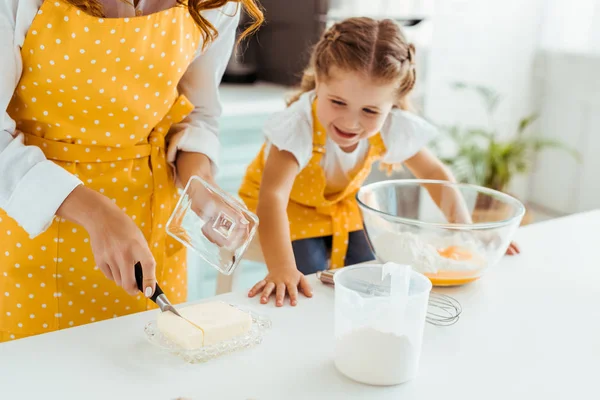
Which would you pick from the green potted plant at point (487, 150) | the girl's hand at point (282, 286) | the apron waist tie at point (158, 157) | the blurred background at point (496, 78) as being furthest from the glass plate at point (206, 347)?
the green potted plant at point (487, 150)

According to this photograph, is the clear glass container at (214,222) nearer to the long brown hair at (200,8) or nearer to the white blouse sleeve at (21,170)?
the white blouse sleeve at (21,170)

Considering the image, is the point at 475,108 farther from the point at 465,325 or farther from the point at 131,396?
the point at 131,396

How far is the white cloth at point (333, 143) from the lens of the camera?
4.74ft

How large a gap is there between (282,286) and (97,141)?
390 millimetres

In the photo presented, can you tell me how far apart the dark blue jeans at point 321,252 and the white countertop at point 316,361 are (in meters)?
0.55

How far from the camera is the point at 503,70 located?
3.35 meters

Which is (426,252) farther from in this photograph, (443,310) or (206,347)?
(206,347)

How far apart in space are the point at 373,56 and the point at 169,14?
0.48 m

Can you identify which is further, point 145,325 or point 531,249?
point 531,249

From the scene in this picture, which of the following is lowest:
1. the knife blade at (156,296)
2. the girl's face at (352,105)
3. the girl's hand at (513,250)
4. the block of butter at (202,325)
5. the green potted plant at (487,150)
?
the green potted plant at (487,150)

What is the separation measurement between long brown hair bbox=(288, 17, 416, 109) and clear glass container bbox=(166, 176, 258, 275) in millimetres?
556

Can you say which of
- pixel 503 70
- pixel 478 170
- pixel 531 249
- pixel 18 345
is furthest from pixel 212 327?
pixel 503 70

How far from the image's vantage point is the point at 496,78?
3.35 metres

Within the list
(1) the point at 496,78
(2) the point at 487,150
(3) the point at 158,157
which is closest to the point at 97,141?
(3) the point at 158,157
